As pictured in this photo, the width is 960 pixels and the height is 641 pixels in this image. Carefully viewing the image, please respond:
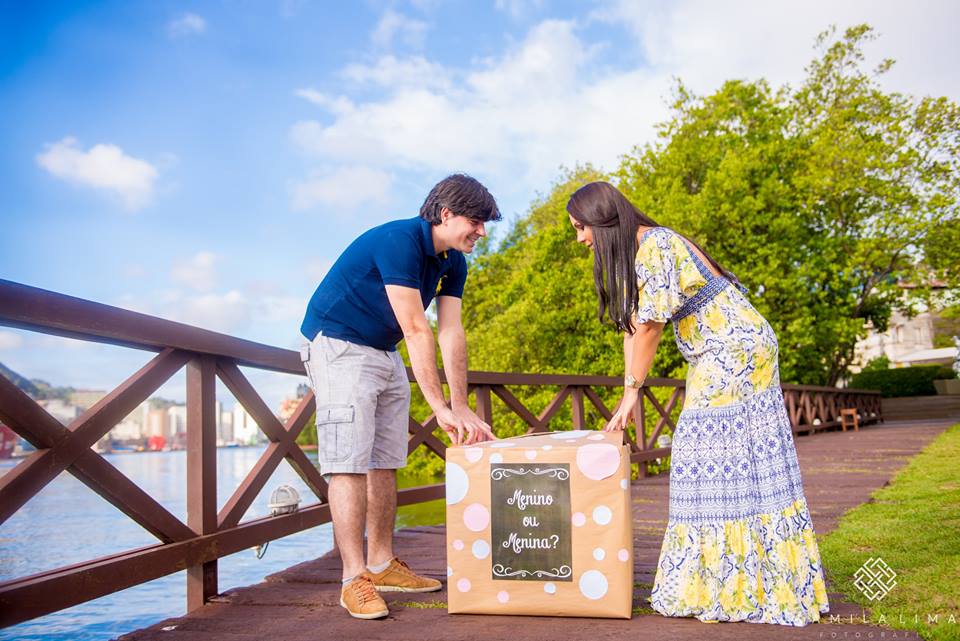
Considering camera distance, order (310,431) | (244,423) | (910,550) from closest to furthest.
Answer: (910,550)
(244,423)
(310,431)

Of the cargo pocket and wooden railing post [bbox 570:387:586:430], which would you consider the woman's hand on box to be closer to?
the cargo pocket

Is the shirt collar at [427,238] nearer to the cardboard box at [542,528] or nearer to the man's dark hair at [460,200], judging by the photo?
the man's dark hair at [460,200]

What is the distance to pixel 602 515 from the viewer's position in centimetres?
243

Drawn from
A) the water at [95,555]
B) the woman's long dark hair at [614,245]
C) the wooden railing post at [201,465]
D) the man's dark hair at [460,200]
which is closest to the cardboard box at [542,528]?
the woman's long dark hair at [614,245]

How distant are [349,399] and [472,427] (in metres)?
0.46


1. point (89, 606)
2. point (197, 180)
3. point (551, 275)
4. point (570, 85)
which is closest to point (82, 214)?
point (197, 180)

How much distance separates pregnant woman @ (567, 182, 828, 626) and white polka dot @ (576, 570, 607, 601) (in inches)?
8.8

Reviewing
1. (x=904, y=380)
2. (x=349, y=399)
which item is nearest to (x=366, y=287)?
(x=349, y=399)

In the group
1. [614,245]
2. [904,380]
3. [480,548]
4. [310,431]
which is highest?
[614,245]

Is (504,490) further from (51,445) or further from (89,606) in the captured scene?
(89,606)

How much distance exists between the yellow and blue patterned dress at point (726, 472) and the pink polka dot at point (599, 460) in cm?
29

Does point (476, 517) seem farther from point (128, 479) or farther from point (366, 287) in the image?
point (128, 479)

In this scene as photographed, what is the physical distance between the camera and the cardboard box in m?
2.42

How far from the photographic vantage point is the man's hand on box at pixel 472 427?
2658 millimetres
